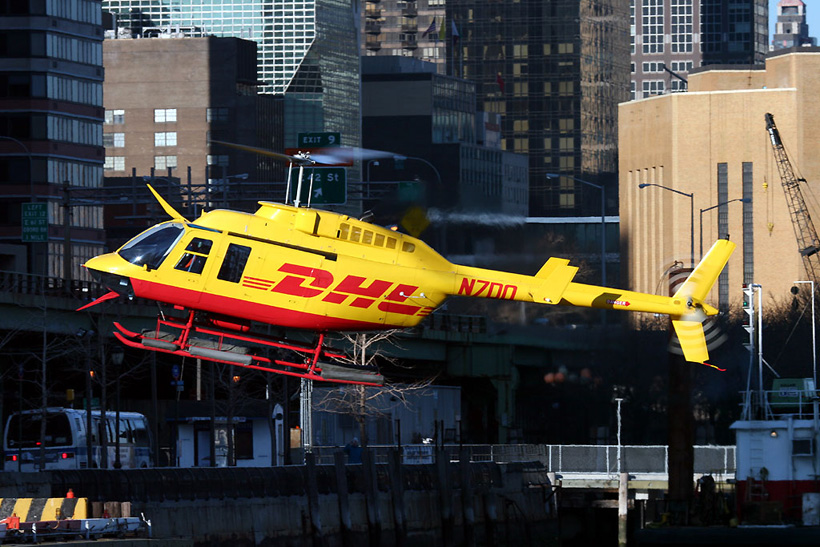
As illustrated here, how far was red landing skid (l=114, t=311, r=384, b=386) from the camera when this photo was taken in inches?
1889

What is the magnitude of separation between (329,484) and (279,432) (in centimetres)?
3133

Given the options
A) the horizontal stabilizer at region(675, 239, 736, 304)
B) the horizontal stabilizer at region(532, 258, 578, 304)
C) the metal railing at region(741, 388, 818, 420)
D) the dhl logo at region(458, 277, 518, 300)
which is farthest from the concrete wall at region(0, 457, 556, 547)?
the horizontal stabilizer at region(675, 239, 736, 304)

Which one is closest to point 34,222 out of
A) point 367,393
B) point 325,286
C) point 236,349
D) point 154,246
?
point 367,393

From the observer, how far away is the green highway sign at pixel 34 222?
107 m

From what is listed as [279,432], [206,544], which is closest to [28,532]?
[206,544]

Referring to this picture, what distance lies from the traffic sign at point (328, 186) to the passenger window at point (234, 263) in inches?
2192

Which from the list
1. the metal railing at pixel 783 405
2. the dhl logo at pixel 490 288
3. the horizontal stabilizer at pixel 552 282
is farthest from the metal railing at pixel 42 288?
the horizontal stabilizer at pixel 552 282

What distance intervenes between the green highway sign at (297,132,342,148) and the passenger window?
6480 centimetres

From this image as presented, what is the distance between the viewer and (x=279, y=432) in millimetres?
98625

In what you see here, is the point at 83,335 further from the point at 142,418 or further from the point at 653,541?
the point at 653,541

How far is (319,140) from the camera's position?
391ft

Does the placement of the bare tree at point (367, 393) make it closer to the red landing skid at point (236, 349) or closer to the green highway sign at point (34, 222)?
the green highway sign at point (34, 222)

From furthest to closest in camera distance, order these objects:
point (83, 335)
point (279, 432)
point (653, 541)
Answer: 1. point (279, 432)
2. point (83, 335)
3. point (653, 541)

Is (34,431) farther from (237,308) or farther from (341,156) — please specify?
(237,308)
